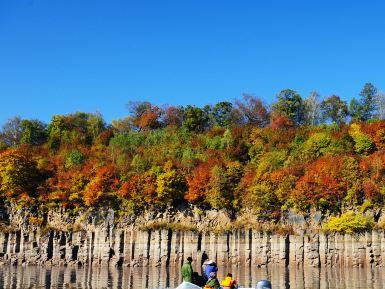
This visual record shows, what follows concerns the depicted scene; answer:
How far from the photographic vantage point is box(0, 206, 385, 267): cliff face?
170ft

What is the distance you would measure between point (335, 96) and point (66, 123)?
48.1 meters

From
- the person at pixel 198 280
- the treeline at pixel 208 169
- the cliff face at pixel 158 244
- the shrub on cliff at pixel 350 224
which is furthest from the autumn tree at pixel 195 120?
the person at pixel 198 280

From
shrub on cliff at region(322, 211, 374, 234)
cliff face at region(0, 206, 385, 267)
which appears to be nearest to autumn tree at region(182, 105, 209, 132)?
cliff face at region(0, 206, 385, 267)

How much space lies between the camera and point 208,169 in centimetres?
6347

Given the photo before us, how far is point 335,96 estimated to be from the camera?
95.7 m

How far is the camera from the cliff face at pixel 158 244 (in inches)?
2042

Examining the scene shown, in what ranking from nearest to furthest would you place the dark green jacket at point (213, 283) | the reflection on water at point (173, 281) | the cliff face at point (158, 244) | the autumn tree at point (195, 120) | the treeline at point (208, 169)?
the dark green jacket at point (213, 283) < the reflection on water at point (173, 281) < the cliff face at point (158, 244) < the treeline at point (208, 169) < the autumn tree at point (195, 120)

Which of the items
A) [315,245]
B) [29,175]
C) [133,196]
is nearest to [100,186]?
[133,196]

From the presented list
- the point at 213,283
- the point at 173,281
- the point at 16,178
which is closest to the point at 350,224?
→ the point at 173,281

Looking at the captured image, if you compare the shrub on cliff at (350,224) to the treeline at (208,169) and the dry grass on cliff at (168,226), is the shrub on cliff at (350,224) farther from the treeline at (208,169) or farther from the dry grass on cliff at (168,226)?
the dry grass on cliff at (168,226)

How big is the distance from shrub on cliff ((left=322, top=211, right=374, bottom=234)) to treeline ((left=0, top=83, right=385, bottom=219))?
2487mm

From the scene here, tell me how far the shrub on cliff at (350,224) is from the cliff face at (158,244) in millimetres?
692

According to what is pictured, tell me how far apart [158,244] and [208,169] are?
11.6 m

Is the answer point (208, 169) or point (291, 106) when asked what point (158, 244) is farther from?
point (291, 106)
